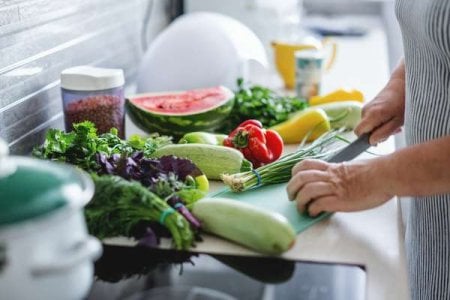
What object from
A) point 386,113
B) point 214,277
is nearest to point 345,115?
point 386,113

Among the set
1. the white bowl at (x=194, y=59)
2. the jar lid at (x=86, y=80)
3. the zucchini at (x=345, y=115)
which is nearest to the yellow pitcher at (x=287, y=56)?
the white bowl at (x=194, y=59)

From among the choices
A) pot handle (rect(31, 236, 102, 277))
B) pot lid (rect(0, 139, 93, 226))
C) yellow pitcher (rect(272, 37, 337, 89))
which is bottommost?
yellow pitcher (rect(272, 37, 337, 89))

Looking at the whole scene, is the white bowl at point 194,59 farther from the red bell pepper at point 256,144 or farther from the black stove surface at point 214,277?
the black stove surface at point 214,277

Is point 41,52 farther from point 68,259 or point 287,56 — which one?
point 287,56

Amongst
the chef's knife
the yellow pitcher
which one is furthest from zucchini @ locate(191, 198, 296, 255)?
the yellow pitcher

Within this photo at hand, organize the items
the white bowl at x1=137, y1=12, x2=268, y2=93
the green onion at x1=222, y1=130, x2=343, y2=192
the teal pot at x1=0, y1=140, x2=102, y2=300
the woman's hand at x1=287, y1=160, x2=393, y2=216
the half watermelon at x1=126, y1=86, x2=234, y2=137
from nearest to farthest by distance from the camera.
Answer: the teal pot at x1=0, y1=140, x2=102, y2=300
the woman's hand at x1=287, y1=160, x2=393, y2=216
the green onion at x1=222, y1=130, x2=343, y2=192
the half watermelon at x1=126, y1=86, x2=234, y2=137
the white bowl at x1=137, y1=12, x2=268, y2=93

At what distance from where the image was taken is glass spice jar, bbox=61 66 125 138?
1234 mm

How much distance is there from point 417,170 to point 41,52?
72 centimetres

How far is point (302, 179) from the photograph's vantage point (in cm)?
→ 99

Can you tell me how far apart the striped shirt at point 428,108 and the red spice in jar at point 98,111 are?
527 millimetres

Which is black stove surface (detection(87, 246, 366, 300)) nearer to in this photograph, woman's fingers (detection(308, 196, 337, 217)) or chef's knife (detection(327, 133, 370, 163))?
woman's fingers (detection(308, 196, 337, 217))

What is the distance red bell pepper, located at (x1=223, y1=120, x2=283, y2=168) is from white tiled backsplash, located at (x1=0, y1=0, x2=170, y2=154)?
0.35 m

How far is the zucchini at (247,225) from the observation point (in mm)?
898

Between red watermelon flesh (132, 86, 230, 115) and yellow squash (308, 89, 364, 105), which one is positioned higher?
red watermelon flesh (132, 86, 230, 115)
